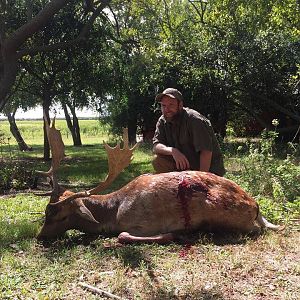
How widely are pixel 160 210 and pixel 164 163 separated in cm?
144

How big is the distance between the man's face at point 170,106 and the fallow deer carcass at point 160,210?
120cm

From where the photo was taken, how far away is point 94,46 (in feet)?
54.6

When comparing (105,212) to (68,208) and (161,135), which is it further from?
(161,135)

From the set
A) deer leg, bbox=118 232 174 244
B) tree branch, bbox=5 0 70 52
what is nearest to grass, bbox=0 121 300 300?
deer leg, bbox=118 232 174 244

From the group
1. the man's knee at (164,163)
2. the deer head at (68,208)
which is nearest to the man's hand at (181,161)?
the man's knee at (164,163)

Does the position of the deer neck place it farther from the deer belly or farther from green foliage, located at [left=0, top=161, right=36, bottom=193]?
green foliage, located at [left=0, top=161, right=36, bottom=193]

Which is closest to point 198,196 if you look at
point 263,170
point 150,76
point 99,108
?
point 263,170

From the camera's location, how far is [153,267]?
14.1ft

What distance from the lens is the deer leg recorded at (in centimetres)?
494

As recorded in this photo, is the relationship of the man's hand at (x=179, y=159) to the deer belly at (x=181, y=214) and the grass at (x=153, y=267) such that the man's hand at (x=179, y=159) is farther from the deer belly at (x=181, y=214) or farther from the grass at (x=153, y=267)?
the grass at (x=153, y=267)

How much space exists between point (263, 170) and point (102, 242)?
401 centimetres

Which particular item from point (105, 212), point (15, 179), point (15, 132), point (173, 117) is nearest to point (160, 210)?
point (105, 212)

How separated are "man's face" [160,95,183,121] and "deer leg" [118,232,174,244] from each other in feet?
6.28

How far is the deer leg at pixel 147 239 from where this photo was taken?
4941 mm
